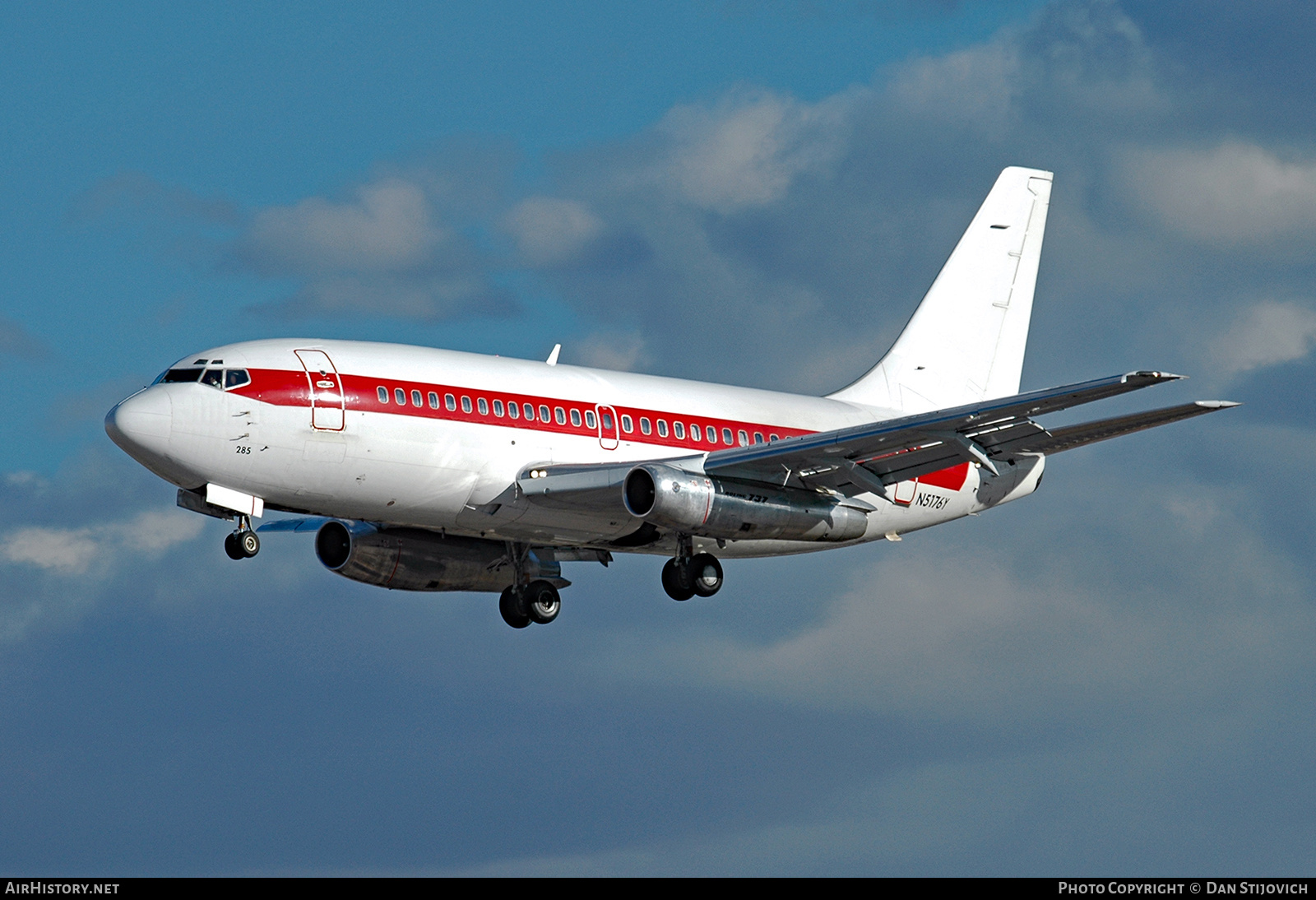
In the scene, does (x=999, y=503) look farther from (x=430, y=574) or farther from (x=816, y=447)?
(x=430, y=574)

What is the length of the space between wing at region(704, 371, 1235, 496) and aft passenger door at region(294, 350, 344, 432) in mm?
8676

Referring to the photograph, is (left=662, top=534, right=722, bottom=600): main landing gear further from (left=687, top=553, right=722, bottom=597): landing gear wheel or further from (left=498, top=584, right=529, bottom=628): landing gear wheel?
(left=498, top=584, right=529, bottom=628): landing gear wheel

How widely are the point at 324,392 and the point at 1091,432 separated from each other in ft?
59.5

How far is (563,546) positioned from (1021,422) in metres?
12.9

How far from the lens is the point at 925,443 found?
42.6 metres

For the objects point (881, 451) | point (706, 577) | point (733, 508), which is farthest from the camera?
point (706, 577)

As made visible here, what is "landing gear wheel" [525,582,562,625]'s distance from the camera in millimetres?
48438

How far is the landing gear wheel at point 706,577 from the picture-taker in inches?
1747

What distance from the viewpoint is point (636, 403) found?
146 ft

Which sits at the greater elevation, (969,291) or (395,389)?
(969,291)

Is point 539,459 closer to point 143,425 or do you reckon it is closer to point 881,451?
point 881,451

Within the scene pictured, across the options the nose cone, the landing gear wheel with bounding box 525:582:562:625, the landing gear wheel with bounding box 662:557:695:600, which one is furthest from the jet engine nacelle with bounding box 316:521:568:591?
the nose cone

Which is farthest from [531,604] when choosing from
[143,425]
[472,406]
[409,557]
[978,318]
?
[978,318]

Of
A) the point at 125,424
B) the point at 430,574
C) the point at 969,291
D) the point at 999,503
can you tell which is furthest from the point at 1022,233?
the point at 125,424
